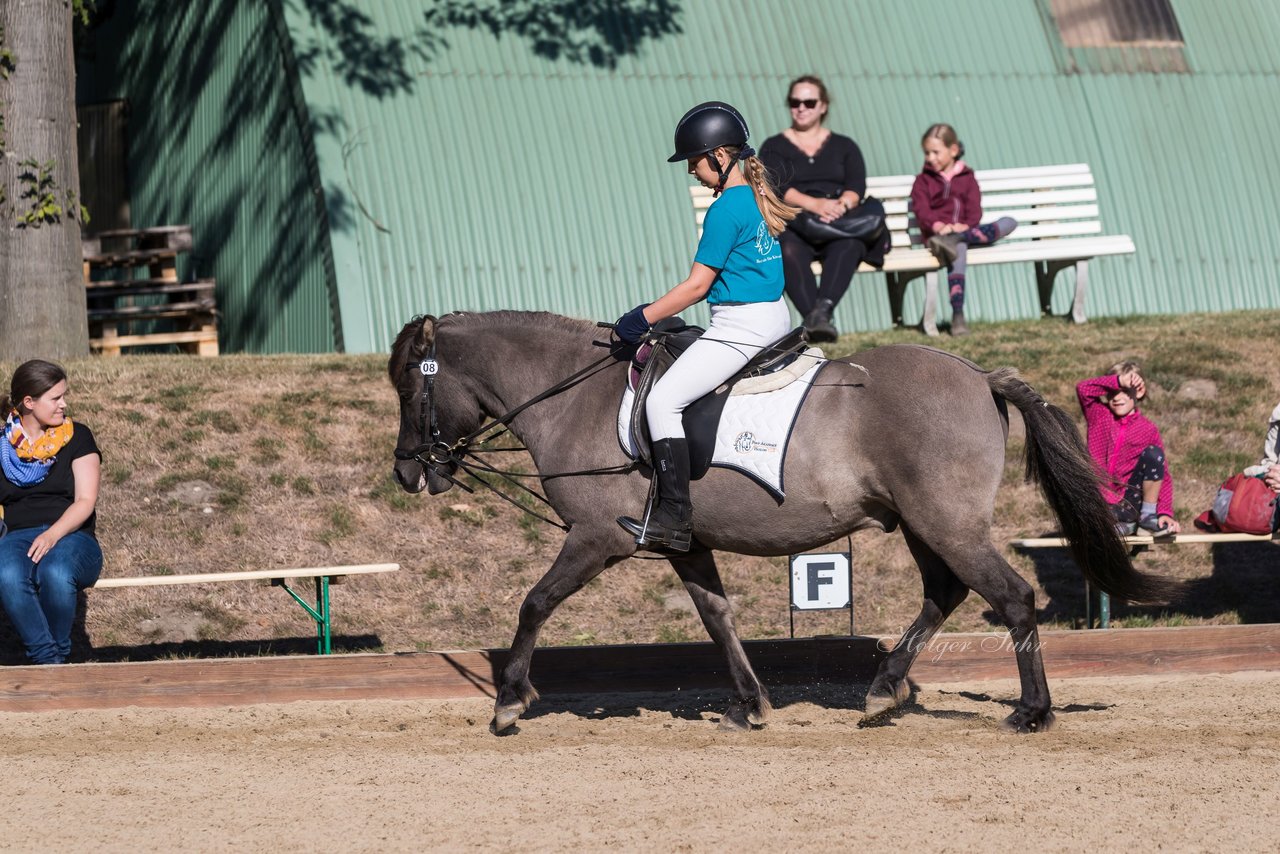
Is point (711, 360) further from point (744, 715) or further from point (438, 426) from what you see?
point (744, 715)

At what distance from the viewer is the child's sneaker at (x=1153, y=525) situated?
8.70m

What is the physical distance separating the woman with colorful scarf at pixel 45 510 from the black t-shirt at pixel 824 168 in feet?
18.1

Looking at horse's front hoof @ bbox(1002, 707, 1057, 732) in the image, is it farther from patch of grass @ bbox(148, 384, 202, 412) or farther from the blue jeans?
patch of grass @ bbox(148, 384, 202, 412)

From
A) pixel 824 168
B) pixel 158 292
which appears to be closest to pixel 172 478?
pixel 824 168

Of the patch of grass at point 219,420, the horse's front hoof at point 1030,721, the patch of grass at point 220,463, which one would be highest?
the patch of grass at point 219,420

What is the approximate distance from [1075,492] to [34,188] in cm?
865

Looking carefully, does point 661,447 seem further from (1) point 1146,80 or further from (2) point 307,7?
(1) point 1146,80

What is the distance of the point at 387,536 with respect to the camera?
10055 mm

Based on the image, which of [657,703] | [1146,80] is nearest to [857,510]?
[657,703]

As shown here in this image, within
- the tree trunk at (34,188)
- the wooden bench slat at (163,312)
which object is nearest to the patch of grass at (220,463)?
the tree trunk at (34,188)

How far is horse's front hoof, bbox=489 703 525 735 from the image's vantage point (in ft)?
22.9

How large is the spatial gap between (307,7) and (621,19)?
9.26ft

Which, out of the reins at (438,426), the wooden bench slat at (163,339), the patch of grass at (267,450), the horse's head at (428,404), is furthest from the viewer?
the wooden bench slat at (163,339)

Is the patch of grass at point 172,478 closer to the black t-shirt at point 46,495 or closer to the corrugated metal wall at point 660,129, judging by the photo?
the black t-shirt at point 46,495
